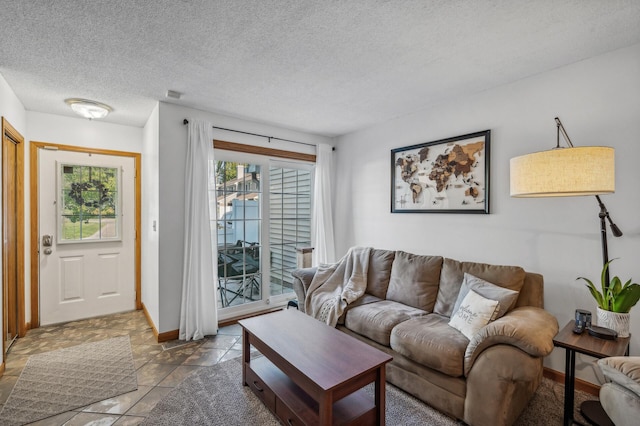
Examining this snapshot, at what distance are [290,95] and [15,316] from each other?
3.70 m

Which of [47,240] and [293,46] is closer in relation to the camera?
[293,46]

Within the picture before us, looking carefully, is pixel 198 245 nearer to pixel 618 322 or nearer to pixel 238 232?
pixel 238 232

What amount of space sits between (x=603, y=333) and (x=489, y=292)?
25.0 inches

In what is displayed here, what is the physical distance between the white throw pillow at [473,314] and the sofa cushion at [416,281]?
0.47 metres

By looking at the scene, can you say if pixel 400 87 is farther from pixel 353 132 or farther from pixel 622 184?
pixel 622 184

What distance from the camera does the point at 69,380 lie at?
242 centimetres

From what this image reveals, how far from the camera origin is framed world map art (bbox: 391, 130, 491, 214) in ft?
9.56

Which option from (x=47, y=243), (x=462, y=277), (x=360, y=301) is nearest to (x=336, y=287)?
(x=360, y=301)

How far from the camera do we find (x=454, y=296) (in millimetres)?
2602

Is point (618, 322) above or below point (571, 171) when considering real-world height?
below

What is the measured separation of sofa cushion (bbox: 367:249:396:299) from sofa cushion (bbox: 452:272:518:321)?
2.62 feet

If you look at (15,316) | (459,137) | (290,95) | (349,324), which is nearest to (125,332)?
(15,316)

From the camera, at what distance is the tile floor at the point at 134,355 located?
2033 mm

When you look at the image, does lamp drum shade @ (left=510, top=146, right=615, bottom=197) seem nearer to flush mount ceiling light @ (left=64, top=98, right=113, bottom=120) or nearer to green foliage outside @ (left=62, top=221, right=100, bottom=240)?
flush mount ceiling light @ (left=64, top=98, right=113, bottom=120)
